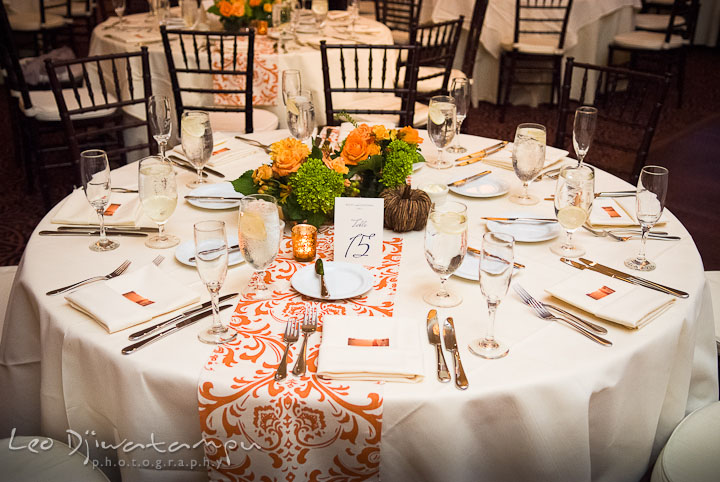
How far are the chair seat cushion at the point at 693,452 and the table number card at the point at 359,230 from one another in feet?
2.34

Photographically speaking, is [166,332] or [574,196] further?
[574,196]

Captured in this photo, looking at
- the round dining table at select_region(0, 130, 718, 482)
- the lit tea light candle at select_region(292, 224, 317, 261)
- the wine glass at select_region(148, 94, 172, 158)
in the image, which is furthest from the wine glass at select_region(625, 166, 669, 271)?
the wine glass at select_region(148, 94, 172, 158)

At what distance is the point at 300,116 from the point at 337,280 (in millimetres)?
740

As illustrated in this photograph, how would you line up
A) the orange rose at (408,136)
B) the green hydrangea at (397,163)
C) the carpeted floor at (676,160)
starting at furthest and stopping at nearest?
the carpeted floor at (676,160) → the orange rose at (408,136) → the green hydrangea at (397,163)

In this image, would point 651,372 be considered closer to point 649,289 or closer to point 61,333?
point 649,289

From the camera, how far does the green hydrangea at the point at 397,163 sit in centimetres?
170

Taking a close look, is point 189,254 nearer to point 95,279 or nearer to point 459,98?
point 95,279

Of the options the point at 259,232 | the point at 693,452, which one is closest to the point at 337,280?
the point at 259,232

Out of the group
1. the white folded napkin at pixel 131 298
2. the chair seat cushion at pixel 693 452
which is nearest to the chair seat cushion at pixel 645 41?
the chair seat cushion at pixel 693 452

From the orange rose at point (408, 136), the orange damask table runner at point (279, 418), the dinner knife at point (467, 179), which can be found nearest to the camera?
the orange damask table runner at point (279, 418)

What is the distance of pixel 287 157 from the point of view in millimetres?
1611

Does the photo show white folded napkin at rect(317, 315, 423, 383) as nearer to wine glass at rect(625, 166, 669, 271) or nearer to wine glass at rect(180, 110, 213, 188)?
wine glass at rect(625, 166, 669, 271)

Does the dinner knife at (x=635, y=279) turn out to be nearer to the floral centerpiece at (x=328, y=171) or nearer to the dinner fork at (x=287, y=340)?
the floral centerpiece at (x=328, y=171)

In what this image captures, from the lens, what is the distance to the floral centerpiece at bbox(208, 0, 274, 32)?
3.79 m
